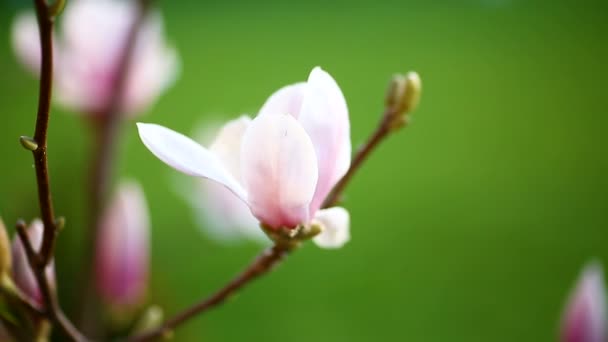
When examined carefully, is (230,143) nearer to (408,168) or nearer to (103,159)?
(103,159)

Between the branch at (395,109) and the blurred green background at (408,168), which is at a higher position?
the branch at (395,109)

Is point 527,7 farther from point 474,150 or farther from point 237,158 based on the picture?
point 237,158

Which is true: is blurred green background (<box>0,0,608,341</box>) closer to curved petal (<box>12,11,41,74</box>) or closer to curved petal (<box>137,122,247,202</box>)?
curved petal (<box>12,11,41,74</box>)

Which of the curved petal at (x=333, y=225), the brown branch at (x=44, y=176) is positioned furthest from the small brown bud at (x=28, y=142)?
the curved petal at (x=333, y=225)

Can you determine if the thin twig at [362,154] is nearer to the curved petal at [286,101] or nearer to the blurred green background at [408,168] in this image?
the curved petal at [286,101]

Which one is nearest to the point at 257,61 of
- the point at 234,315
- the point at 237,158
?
the point at 234,315

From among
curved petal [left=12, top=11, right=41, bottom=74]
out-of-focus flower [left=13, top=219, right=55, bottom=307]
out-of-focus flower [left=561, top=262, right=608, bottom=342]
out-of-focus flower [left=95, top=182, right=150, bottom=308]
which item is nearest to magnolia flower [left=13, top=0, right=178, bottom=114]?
curved petal [left=12, top=11, right=41, bottom=74]
